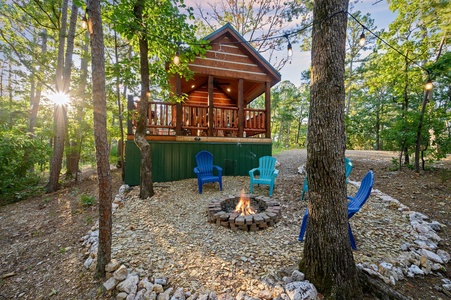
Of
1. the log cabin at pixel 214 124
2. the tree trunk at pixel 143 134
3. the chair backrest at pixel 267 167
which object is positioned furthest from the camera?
the log cabin at pixel 214 124

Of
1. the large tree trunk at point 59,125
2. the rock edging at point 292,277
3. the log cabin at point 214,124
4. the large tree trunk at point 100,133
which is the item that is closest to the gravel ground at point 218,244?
the rock edging at point 292,277

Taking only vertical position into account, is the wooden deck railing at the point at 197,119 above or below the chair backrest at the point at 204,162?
above

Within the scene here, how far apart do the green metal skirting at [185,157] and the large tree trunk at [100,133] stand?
3205mm

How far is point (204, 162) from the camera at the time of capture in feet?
15.9

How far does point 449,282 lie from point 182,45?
17.4 ft

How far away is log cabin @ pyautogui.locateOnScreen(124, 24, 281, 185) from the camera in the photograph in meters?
5.16

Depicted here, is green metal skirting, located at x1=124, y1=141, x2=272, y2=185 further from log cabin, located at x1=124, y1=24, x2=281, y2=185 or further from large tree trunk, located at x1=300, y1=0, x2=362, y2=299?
large tree trunk, located at x1=300, y1=0, x2=362, y2=299

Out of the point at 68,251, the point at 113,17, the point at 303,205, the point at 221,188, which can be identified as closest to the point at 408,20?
the point at 303,205

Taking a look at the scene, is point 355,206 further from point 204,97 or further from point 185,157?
point 204,97

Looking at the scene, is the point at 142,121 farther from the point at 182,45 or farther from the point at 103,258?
the point at 103,258

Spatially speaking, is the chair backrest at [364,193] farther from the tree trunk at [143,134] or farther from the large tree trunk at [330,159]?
the tree trunk at [143,134]

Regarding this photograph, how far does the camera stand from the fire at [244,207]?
10.1 ft

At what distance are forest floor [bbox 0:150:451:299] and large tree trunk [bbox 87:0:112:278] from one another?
0.35m

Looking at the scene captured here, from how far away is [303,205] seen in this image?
11.8ft
